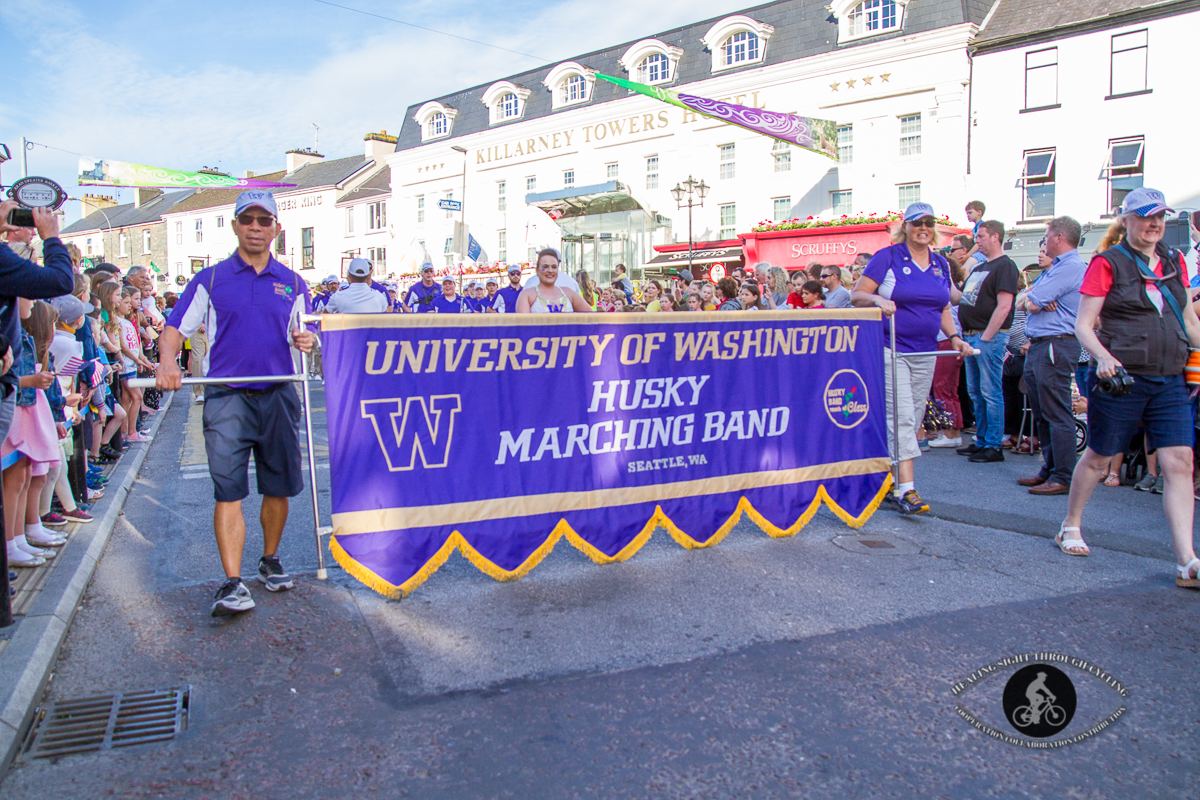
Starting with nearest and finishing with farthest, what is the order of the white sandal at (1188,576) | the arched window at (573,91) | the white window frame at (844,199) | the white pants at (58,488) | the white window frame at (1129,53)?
the white sandal at (1188,576) < the white pants at (58,488) < the white window frame at (1129,53) < the white window frame at (844,199) < the arched window at (573,91)

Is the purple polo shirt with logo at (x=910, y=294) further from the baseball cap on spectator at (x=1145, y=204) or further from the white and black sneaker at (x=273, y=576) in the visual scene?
the white and black sneaker at (x=273, y=576)

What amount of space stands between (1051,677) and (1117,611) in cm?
103

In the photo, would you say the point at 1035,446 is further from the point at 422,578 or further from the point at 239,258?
the point at 239,258

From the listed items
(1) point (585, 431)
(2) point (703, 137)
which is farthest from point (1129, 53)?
(1) point (585, 431)

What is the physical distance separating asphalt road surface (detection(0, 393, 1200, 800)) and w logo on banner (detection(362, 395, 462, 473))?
715mm

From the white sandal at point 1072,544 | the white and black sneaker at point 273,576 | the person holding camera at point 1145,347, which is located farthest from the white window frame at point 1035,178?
the white and black sneaker at point 273,576

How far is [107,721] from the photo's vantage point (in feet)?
9.49

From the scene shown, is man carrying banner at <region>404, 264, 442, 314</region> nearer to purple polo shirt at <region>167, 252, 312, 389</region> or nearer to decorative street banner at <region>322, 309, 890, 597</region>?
decorative street banner at <region>322, 309, 890, 597</region>

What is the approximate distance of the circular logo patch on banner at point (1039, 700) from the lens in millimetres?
2799

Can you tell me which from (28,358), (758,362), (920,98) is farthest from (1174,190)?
(28,358)

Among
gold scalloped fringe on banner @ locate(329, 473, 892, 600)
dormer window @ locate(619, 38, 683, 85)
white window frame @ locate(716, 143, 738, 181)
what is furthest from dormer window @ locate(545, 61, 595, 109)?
gold scalloped fringe on banner @ locate(329, 473, 892, 600)

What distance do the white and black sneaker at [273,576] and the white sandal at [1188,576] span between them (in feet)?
15.0

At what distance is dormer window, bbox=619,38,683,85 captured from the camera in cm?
A: 3384

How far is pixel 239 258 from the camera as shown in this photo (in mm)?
4086
